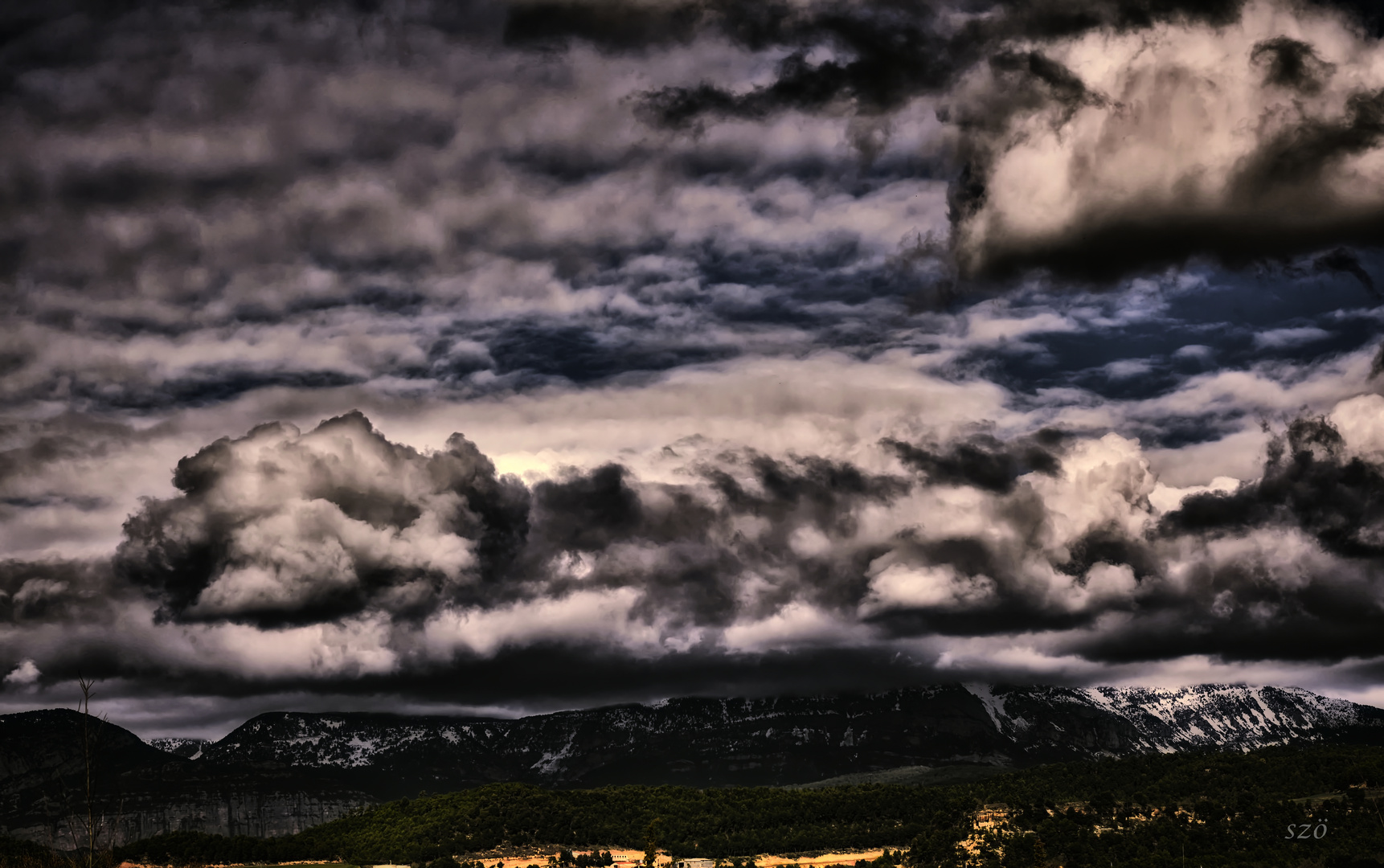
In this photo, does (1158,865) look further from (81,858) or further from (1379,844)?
(81,858)

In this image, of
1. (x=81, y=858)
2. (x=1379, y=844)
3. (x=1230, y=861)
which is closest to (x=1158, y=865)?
(x=1230, y=861)

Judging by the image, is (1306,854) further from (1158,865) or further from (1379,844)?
(1158,865)

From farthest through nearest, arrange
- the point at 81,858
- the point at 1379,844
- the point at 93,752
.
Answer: the point at 1379,844
the point at 81,858
the point at 93,752

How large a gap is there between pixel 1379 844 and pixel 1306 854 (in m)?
11.1

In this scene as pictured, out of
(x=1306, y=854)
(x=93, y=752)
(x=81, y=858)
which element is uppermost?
(x=93, y=752)

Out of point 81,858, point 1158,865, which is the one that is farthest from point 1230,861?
point 81,858

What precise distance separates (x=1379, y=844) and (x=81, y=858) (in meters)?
184

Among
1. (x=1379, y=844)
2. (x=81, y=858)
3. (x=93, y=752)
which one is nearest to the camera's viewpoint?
(x=93, y=752)

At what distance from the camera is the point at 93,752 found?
10244 cm

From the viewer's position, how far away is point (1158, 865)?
199875mm

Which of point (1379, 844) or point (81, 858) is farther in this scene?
point (1379, 844)

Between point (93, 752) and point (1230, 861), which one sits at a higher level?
point (93, 752)

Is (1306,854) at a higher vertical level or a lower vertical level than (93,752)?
lower

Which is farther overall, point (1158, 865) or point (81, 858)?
point (1158, 865)
